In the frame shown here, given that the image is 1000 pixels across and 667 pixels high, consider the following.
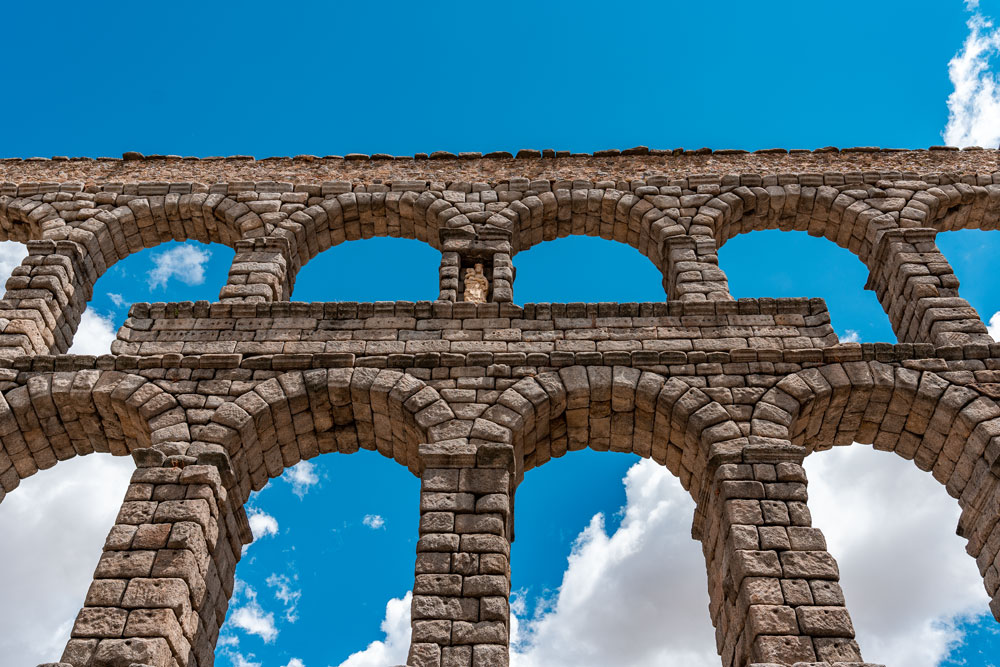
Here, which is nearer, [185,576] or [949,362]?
[185,576]

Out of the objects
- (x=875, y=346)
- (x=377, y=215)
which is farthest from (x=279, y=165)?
(x=875, y=346)

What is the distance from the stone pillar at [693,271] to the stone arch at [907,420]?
1856 mm

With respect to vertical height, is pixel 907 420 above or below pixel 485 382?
below

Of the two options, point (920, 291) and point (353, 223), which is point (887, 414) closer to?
point (920, 291)

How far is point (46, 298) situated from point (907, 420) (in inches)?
414

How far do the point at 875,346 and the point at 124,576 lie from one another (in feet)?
26.1

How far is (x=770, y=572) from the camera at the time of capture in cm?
803

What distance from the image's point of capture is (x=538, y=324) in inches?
429

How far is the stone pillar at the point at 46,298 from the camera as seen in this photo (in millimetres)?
11289

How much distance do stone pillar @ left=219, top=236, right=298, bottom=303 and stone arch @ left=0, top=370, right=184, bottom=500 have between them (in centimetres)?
186

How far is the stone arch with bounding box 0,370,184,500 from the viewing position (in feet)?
32.4

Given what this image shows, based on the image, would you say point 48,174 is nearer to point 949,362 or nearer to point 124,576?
point 124,576

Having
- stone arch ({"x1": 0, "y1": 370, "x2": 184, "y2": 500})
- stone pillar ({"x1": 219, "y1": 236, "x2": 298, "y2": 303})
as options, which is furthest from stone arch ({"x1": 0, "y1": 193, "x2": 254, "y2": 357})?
stone arch ({"x1": 0, "y1": 370, "x2": 184, "y2": 500})

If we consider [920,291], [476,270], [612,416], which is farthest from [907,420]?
[476,270]
